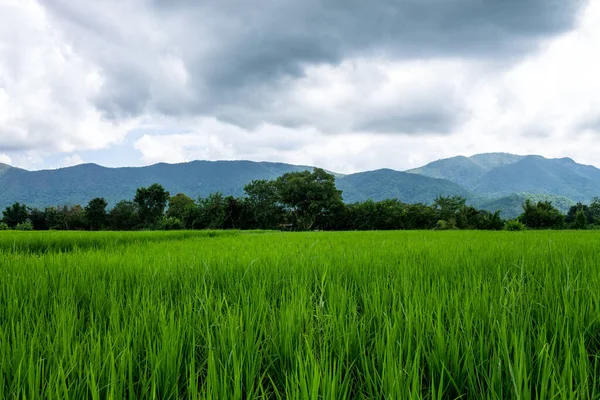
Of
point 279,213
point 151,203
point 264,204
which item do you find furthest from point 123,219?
point 279,213

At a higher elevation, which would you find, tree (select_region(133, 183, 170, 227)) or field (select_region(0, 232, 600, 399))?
tree (select_region(133, 183, 170, 227))

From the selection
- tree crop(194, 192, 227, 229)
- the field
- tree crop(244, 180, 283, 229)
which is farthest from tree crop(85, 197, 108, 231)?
the field

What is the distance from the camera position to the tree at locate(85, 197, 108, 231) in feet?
168

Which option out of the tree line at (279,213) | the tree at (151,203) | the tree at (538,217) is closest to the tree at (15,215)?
the tree line at (279,213)

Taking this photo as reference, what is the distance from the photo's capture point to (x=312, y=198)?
1683 inches

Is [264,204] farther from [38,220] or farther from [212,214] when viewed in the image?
[38,220]

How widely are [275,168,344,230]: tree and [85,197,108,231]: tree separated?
99.0 feet

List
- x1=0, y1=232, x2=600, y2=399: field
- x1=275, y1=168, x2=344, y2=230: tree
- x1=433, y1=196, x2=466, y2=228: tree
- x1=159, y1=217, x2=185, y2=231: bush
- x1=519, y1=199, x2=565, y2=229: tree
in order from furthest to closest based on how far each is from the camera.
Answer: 1. x1=159, y1=217, x2=185, y2=231: bush
2. x1=275, y1=168, x2=344, y2=230: tree
3. x1=433, y1=196, x2=466, y2=228: tree
4. x1=519, y1=199, x2=565, y2=229: tree
5. x1=0, y1=232, x2=600, y2=399: field

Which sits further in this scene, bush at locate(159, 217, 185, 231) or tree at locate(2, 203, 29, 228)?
tree at locate(2, 203, 29, 228)

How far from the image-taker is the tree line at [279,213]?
38.0 metres

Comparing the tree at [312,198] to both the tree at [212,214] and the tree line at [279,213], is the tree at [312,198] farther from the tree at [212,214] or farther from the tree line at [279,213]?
the tree at [212,214]

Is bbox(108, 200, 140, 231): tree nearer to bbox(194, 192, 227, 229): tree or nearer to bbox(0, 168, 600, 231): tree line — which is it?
bbox(0, 168, 600, 231): tree line

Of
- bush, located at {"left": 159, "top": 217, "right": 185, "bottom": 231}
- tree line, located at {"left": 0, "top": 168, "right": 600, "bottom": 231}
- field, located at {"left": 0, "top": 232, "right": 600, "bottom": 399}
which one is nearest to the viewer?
field, located at {"left": 0, "top": 232, "right": 600, "bottom": 399}

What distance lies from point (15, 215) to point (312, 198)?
5105cm
